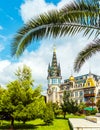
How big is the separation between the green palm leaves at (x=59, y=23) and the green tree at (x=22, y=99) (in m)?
14.6

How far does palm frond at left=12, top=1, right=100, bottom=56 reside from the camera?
23.1ft

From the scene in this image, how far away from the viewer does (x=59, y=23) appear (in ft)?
24.0

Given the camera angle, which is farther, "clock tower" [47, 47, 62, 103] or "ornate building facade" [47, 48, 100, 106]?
"clock tower" [47, 47, 62, 103]

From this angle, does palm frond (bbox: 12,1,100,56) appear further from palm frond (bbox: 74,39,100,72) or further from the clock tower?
the clock tower

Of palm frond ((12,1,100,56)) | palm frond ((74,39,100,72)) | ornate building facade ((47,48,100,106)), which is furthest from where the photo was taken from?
ornate building facade ((47,48,100,106))

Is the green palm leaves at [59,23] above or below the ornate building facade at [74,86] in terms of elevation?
below

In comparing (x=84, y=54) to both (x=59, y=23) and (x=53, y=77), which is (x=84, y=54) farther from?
(x=53, y=77)

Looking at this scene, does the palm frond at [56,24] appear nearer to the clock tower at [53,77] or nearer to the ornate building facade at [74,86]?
the ornate building facade at [74,86]

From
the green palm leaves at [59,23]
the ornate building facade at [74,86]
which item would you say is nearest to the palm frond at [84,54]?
the green palm leaves at [59,23]

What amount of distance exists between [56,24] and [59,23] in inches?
3.4

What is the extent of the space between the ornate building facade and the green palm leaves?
67.2 meters

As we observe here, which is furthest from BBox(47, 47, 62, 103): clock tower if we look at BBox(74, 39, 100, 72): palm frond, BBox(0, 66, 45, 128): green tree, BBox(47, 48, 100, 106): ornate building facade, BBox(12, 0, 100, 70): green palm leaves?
BBox(12, 0, 100, 70): green palm leaves

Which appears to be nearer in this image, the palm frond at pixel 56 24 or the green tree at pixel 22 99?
the palm frond at pixel 56 24

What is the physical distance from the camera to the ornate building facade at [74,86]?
263 feet
